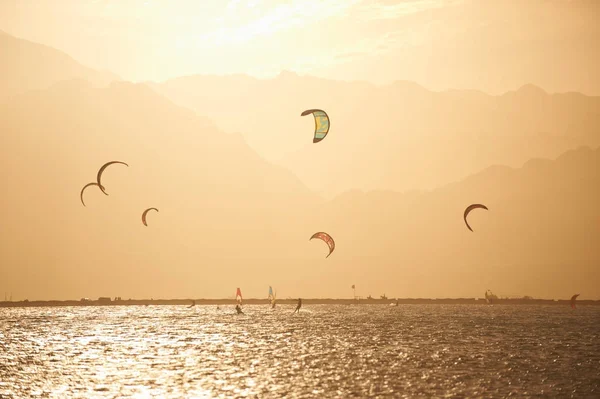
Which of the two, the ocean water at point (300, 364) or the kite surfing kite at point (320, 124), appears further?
the kite surfing kite at point (320, 124)

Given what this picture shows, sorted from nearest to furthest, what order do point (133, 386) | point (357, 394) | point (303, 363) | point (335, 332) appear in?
point (357, 394) < point (133, 386) < point (303, 363) < point (335, 332)

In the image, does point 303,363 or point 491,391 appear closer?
point 491,391

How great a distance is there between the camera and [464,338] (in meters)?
69.1

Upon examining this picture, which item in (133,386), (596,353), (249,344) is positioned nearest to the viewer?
(133,386)

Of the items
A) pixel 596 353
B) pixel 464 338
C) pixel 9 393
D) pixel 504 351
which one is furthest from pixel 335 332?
pixel 9 393

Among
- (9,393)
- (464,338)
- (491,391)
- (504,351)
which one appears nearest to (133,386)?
(9,393)

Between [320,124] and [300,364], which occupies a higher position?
[320,124]

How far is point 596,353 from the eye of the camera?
180 ft

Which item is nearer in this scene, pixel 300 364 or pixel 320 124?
pixel 300 364

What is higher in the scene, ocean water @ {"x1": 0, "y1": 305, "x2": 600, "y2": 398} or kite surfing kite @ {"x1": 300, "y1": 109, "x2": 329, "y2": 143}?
kite surfing kite @ {"x1": 300, "y1": 109, "x2": 329, "y2": 143}

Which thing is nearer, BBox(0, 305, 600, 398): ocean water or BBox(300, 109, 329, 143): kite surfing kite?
BBox(0, 305, 600, 398): ocean water

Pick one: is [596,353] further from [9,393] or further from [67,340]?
[67,340]

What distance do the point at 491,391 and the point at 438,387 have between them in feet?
8.76

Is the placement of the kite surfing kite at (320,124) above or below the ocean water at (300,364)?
above
